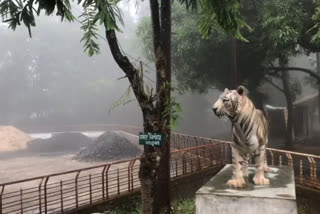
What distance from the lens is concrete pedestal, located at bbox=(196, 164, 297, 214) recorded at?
474 centimetres

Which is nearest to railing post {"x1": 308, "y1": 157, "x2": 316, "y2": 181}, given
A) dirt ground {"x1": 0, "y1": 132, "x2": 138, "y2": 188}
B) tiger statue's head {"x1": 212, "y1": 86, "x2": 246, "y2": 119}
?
tiger statue's head {"x1": 212, "y1": 86, "x2": 246, "y2": 119}

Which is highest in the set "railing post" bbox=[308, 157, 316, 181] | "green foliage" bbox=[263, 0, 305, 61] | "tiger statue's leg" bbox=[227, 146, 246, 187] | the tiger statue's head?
"green foliage" bbox=[263, 0, 305, 61]

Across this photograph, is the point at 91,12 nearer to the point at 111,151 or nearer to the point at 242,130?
the point at 242,130

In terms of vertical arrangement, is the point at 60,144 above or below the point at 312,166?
below

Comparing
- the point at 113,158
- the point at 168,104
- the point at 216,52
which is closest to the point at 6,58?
the point at 113,158

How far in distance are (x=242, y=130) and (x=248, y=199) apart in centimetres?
118

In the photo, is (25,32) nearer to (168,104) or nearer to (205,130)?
(205,130)

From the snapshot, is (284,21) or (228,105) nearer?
(228,105)

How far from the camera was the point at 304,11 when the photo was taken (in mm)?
12164

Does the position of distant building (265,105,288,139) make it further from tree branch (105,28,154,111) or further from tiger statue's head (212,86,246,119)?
tree branch (105,28,154,111)

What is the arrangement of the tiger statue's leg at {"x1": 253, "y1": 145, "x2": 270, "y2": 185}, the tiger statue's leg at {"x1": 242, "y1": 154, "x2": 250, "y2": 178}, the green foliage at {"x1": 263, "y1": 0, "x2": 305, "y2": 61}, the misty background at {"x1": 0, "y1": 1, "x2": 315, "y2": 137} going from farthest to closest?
the misty background at {"x1": 0, "y1": 1, "x2": 315, "y2": 137}, the green foliage at {"x1": 263, "y1": 0, "x2": 305, "y2": 61}, the tiger statue's leg at {"x1": 242, "y1": 154, "x2": 250, "y2": 178}, the tiger statue's leg at {"x1": 253, "y1": 145, "x2": 270, "y2": 185}

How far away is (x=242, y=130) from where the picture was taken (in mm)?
5469

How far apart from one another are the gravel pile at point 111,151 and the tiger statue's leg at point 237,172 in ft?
46.2

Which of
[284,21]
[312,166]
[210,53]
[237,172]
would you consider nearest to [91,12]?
[237,172]
